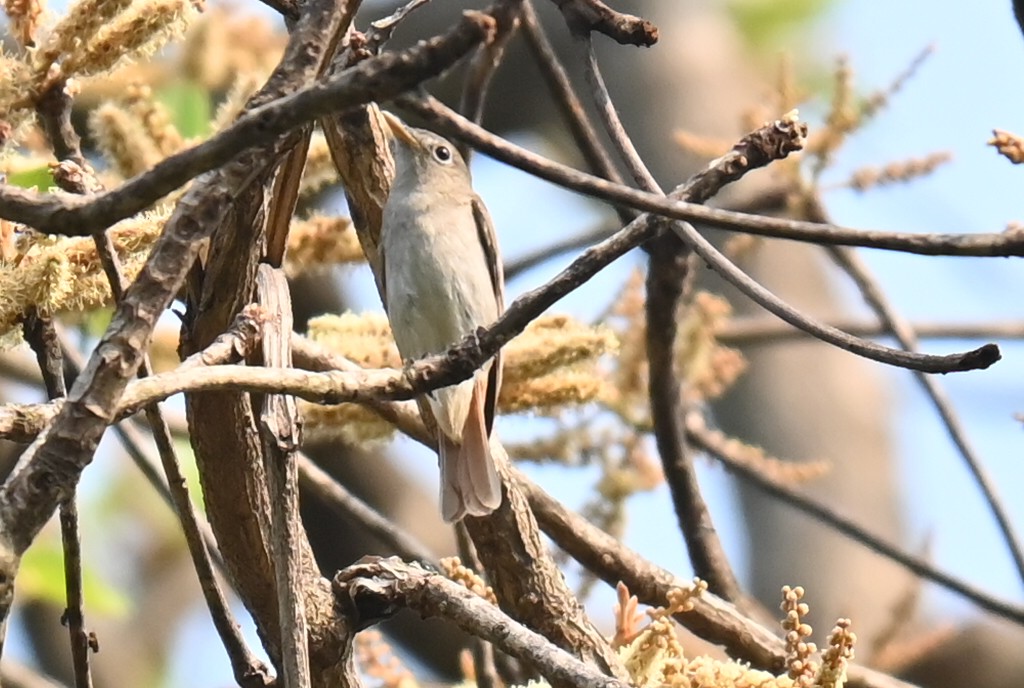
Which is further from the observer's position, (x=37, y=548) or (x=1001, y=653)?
(x=1001, y=653)

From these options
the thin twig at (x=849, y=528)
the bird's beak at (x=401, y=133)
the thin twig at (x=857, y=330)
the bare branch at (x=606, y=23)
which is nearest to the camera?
the bare branch at (x=606, y=23)

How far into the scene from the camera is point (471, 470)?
2.06 metres

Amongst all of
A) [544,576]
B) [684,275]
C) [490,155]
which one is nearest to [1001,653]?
[684,275]

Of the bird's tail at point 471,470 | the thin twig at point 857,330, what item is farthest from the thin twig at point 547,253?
the bird's tail at point 471,470

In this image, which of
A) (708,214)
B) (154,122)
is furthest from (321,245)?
(708,214)

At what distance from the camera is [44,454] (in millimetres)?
890

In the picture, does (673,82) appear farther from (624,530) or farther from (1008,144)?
(1008,144)

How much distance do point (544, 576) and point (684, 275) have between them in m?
0.65

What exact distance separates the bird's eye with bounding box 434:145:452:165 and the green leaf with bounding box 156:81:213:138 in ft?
1.59

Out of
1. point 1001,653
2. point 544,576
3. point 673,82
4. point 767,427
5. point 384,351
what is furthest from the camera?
point 673,82

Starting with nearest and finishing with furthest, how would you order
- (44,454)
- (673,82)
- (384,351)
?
(44,454)
(384,351)
(673,82)

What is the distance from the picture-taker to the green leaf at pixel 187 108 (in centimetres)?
284

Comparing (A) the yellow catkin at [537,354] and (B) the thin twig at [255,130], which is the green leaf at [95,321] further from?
(B) the thin twig at [255,130]

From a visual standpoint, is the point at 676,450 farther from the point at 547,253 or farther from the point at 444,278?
the point at 547,253
